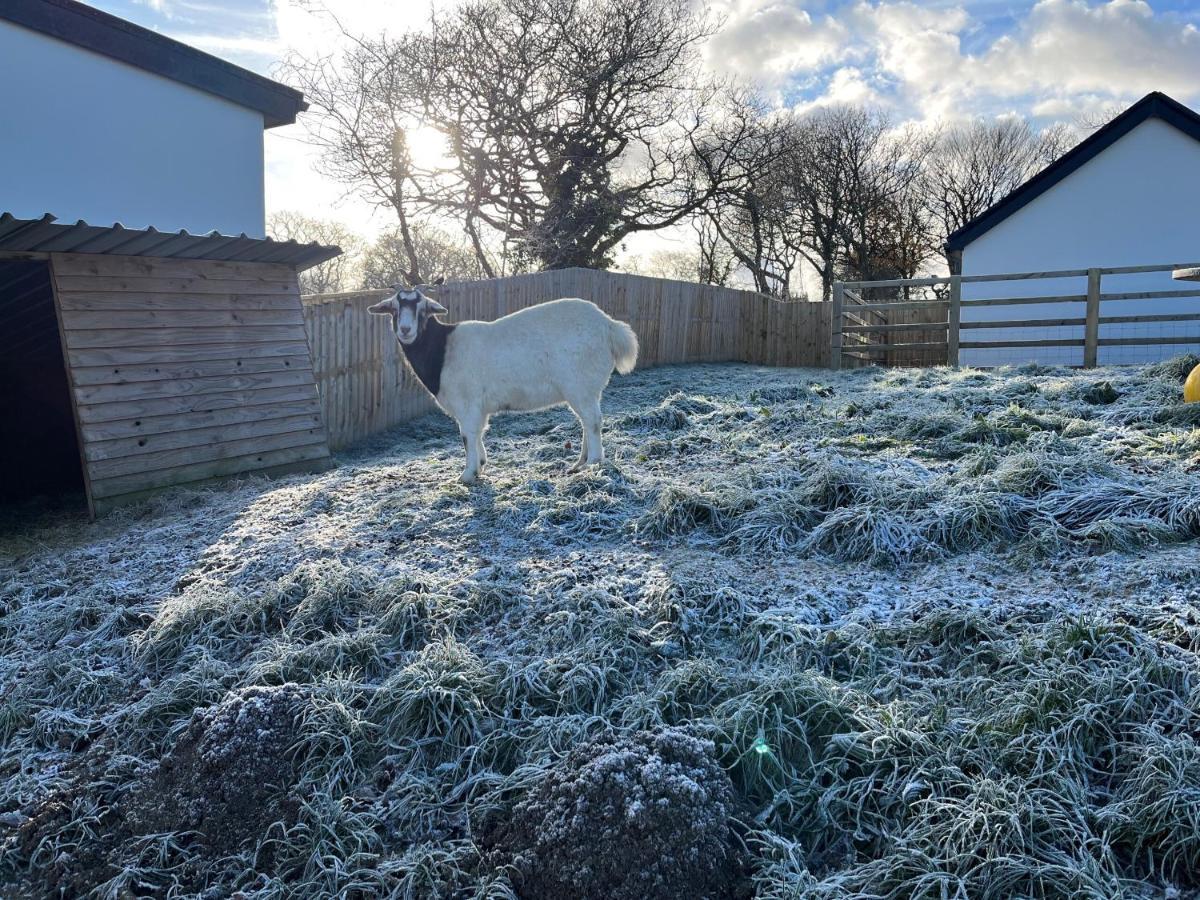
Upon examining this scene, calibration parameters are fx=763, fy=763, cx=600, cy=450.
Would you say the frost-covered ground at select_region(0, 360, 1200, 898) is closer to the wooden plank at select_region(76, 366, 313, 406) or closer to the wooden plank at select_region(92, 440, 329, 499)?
the wooden plank at select_region(92, 440, 329, 499)

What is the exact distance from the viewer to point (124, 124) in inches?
→ 372

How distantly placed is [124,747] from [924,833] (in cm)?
301

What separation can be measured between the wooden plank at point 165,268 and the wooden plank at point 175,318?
0.32 meters

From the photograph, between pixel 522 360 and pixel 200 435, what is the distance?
316 centimetres

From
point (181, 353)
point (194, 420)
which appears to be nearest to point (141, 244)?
point (181, 353)

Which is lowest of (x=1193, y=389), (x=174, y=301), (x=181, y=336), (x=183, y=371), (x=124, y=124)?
(x=1193, y=389)

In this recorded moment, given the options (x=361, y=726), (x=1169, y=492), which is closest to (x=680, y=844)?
(x=361, y=726)

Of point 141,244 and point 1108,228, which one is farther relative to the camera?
point 1108,228

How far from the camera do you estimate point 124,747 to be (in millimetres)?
3107

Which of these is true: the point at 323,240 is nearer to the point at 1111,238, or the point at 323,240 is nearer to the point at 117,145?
the point at 117,145

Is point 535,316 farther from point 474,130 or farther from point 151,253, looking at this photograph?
point 474,130

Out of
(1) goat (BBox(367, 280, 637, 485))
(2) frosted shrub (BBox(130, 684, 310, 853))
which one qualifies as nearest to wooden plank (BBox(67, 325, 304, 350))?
(1) goat (BBox(367, 280, 637, 485))

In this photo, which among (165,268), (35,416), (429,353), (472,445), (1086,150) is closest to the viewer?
(472,445)

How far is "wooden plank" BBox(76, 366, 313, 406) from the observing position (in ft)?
20.7
